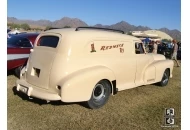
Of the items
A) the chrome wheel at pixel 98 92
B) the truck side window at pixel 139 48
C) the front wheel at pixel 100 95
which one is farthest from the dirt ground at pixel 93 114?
the truck side window at pixel 139 48

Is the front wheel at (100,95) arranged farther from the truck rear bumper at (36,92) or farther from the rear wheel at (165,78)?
the rear wheel at (165,78)

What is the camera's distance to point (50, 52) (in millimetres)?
4203

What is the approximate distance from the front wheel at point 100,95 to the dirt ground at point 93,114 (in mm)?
109

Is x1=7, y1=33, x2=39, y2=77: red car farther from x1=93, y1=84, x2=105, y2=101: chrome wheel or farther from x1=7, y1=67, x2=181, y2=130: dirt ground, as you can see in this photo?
x1=93, y1=84, x2=105, y2=101: chrome wheel

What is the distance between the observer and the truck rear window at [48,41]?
4352 millimetres

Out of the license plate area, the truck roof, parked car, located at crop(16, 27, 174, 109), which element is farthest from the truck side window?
the license plate area

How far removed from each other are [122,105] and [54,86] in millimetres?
1446

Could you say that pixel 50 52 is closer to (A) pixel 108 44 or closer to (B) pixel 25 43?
(A) pixel 108 44

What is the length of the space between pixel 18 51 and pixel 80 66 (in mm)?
2774

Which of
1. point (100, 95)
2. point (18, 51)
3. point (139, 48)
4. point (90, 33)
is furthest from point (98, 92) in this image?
point (18, 51)

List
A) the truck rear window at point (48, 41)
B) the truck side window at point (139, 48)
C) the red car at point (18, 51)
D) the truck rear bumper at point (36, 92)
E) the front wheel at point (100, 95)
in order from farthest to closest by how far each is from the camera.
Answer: the red car at point (18, 51) → the truck side window at point (139, 48) → the truck rear window at point (48, 41) → the front wheel at point (100, 95) → the truck rear bumper at point (36, 92)

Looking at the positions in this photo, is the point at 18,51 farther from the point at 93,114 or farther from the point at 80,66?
the point at 93,114

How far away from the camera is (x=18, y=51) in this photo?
623 centimetres
